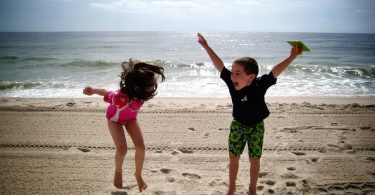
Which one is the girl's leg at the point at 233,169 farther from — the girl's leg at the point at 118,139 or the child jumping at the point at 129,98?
the girl's leg at the point at 118,139

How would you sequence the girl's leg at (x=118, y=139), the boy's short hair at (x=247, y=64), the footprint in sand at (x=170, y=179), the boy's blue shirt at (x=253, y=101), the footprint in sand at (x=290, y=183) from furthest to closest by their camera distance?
the footprint in sand at (x=170, y=179) < the footprint in sand at (x=290, y=183) < the girl's leg at (x=118, y=139) < the boy's blue shirt at (x=253, y=101) < the boy's short hair at (x=247, y=64)

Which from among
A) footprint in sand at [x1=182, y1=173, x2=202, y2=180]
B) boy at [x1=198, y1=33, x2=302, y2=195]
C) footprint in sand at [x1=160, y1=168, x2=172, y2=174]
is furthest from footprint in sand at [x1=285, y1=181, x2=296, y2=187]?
footprint in sand at [x1=160, y1=168, x2=172, y2=174]

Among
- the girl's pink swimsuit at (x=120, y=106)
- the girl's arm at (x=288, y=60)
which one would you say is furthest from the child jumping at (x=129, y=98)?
the girl's arm at (x=288, y=60)

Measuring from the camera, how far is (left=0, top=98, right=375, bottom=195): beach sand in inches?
133

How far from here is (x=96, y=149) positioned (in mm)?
4410

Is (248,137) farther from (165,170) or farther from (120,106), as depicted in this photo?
(165,170)

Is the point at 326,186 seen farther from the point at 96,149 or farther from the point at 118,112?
the point at 96,149

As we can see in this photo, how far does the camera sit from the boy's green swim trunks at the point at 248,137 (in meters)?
2.73

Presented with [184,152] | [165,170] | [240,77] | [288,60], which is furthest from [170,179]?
[288,60]

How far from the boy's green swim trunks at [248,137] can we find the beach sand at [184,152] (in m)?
0.74

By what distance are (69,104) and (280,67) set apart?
19.6 ft

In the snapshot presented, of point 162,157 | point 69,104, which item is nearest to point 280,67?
point 162,157

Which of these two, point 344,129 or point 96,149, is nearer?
point 96,149

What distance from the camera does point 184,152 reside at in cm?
432
